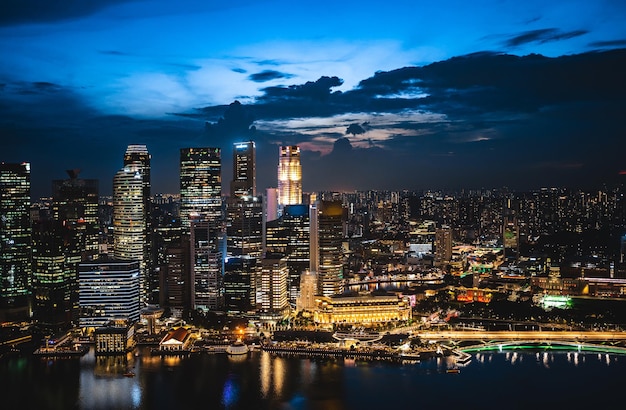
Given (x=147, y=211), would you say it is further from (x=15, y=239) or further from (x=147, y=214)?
(x=15, y=239)

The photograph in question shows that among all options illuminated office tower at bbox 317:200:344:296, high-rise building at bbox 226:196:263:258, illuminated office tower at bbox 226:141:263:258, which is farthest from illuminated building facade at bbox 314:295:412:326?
high-rise building at bbox 226:196:263:258

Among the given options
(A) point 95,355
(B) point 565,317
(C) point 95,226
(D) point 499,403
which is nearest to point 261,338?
(A) point 95,355

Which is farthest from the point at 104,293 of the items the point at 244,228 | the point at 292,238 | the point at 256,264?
the point at 292,238

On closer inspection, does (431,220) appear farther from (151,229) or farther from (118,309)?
(118,309)

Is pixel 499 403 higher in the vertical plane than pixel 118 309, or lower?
lower

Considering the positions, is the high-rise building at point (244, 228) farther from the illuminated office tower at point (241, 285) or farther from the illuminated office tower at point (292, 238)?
the illuminated office tower at point (241, 285)

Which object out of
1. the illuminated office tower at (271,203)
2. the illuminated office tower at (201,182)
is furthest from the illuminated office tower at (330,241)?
the illuminated office tower at (271,203)
